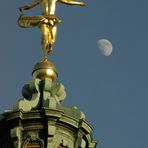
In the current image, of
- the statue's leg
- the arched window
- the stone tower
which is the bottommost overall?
the arched window

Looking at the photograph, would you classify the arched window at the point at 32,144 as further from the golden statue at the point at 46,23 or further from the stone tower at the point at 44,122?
the golden statue at the point at 46,23

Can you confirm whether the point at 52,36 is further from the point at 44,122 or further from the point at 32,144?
the point at 32,144

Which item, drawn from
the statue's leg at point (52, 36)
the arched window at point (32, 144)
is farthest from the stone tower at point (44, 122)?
the statue's leg at point (52, 36)

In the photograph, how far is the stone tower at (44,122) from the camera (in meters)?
26.8

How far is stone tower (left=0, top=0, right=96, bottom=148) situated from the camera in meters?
26.8

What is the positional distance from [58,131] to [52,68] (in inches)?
136

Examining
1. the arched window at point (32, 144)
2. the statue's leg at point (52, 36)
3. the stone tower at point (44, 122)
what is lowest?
the arched window at point (32, 144)

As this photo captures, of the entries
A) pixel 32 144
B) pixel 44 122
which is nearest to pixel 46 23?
pixel 44 122

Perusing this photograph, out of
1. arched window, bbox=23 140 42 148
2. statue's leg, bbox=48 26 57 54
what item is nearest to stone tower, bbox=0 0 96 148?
arched window, bbox=23 140 42 148

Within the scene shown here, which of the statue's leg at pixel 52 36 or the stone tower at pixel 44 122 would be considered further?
the statue's leg at pixel 52 36

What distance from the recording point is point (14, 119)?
26922 mm

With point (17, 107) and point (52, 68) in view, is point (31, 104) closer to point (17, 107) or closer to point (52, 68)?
point (17, 107)

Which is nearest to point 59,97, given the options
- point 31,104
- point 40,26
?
point 31,104

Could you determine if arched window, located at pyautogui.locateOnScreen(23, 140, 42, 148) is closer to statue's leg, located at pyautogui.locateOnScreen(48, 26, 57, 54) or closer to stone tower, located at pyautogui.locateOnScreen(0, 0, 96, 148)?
stone tower, located at pyautogui.locateOnScreen(0, 0, 96, 148)
